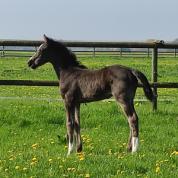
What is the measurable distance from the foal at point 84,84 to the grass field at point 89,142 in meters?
0.39

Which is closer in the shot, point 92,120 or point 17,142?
point 17,142

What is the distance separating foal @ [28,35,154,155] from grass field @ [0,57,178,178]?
0.39m

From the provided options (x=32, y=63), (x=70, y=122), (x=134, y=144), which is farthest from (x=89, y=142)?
(x=32, y=63)

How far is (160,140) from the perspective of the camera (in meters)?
9.70

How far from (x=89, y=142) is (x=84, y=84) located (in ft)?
3.90

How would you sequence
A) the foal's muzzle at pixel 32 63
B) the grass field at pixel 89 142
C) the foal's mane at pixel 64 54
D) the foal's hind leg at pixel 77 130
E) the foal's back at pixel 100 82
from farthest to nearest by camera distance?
the foal's muzzle at pixel 32 63 < the foal's mane at pixel 64 54 < the foal's hind leg at pixel 77 130 < the foal's back at pixel 100 82 < the grass field at pixel 89 142

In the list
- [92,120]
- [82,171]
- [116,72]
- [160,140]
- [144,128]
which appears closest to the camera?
[82,171]

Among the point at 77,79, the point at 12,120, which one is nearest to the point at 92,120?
the point at 12,120

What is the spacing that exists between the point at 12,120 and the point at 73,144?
3.08m

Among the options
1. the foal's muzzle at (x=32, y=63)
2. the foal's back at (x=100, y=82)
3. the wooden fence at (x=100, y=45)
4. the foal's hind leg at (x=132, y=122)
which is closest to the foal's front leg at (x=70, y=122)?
the foal's back at (x=100, y=82)

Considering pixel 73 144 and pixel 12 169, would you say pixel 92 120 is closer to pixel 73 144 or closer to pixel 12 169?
pixel 73 144

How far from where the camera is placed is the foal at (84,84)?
8539 mm

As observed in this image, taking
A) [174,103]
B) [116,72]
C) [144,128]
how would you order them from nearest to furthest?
[116,72] < [144,128] < [174,103]

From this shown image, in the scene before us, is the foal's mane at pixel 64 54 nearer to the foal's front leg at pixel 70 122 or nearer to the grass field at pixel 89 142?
the foal's front leg at pixel 70 122
